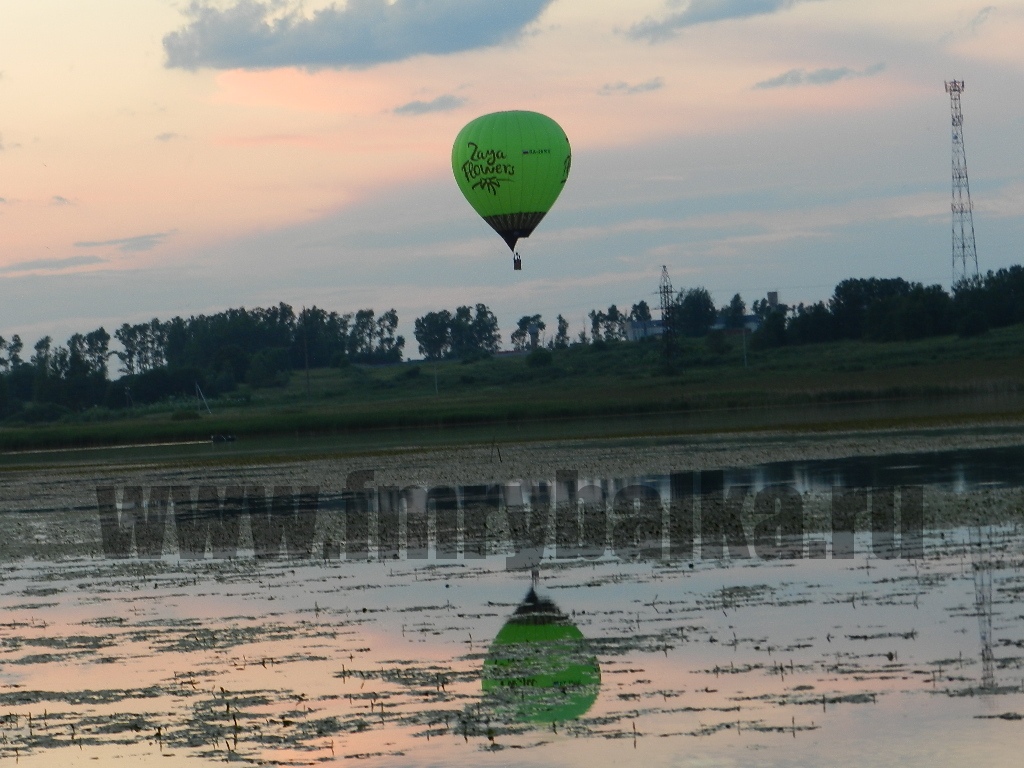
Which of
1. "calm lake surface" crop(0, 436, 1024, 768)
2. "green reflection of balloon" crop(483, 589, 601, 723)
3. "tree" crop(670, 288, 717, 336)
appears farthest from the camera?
"tree" crop(670, 288, 717, 336)

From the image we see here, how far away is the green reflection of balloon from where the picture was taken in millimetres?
12438

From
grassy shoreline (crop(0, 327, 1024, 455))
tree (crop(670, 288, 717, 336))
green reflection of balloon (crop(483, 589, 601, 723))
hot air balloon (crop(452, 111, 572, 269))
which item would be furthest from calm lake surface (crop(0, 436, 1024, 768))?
tree (crop(670, 288, 717, 336))

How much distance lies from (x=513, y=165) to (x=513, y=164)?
0.12ft

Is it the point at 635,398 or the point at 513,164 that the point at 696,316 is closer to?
the point at 635,398

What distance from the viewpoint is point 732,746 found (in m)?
10.9

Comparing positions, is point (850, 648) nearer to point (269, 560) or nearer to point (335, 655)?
point (335, 655)

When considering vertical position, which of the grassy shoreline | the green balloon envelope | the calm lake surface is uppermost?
the green balloon envelope

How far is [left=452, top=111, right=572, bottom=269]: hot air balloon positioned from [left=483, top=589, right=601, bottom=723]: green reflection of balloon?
3653 centimetres

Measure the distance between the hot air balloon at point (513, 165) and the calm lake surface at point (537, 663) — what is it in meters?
31.5

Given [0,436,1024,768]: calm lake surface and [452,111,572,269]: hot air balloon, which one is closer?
[0,436,1024,768]: calm lake surface

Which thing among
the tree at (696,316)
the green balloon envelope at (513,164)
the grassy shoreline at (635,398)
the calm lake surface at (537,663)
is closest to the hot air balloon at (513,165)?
the green balloon envelope at (513,164)

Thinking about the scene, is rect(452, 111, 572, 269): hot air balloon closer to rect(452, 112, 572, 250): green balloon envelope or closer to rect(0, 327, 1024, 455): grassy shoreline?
rect(452, 112, 572, 250): green balloon envelope

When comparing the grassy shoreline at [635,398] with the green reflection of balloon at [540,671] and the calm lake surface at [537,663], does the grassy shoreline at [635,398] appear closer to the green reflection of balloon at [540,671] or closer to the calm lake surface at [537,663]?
the calm lake surface at [537,663]

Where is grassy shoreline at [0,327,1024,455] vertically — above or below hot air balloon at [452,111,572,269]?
below
